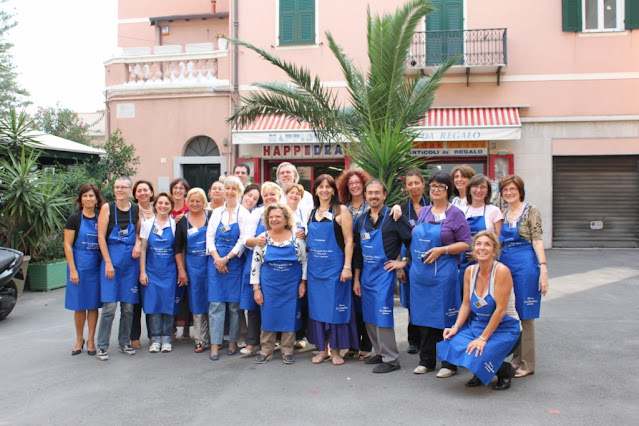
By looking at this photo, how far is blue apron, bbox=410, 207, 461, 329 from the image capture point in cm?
504

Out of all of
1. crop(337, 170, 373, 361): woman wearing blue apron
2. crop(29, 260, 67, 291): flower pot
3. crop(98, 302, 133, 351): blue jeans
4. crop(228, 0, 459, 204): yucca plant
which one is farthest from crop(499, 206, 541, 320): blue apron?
crop(29, 260, 67, 291): flower pot

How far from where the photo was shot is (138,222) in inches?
238

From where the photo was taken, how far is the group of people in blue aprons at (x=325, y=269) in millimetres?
5012

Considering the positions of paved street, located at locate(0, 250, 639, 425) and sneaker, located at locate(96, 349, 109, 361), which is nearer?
paved street, located at locate(0, 250, 639, 425)

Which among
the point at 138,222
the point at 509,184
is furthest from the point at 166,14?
the point at 509,184

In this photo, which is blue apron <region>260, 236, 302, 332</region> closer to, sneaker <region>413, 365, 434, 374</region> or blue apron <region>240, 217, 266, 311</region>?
blue apron <region>240, 217, 266, 311</region>

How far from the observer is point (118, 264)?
5.90 m

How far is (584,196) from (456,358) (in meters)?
12.7

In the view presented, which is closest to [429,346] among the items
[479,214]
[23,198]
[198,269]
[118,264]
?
[479,214]

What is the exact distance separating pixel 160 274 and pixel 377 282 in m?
2.29

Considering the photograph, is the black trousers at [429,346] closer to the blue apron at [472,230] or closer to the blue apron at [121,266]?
the blue apron at [472,230]

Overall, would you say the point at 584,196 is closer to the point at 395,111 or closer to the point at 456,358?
the point at 395,111

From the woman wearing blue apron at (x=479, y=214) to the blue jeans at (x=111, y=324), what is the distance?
339cm

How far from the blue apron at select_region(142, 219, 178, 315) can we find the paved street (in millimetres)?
517
